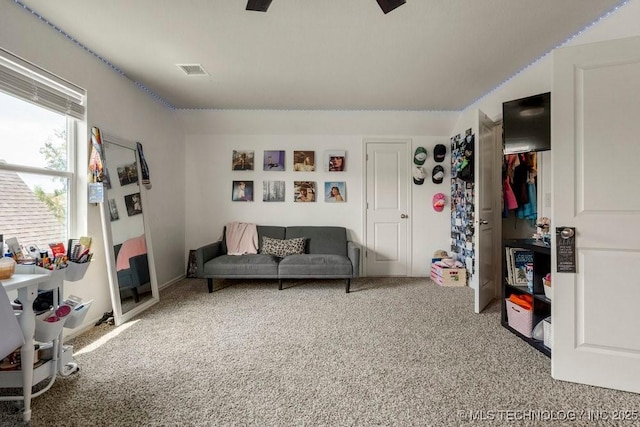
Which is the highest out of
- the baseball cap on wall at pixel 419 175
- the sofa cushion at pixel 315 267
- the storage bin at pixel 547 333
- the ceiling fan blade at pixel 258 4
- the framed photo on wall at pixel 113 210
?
the ceiling fan blade at pixel 258 4

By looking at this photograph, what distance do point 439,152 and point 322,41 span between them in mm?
2573

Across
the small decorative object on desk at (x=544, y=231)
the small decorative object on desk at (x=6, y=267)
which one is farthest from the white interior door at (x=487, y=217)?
the small decorative object on desk at (x=6, y=267)

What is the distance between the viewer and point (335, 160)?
4105mm

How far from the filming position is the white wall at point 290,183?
13.4ft

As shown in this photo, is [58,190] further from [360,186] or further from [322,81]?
[360,186]

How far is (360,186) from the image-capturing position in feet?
13.5

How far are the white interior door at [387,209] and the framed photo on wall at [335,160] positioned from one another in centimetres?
39

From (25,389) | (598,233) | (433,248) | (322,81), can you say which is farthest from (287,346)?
(433,248)

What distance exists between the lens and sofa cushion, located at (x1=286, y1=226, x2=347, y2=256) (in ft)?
12.7

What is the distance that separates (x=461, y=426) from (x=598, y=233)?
4.49ft

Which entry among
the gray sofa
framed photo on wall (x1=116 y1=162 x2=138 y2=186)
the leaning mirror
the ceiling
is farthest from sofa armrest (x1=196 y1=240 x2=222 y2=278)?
the ceiling

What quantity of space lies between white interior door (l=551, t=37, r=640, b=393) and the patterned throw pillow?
109 inches

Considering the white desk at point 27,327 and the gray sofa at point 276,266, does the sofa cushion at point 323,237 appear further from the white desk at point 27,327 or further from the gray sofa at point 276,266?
the white desk at point 27,327

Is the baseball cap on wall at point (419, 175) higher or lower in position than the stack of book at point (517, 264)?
higher
